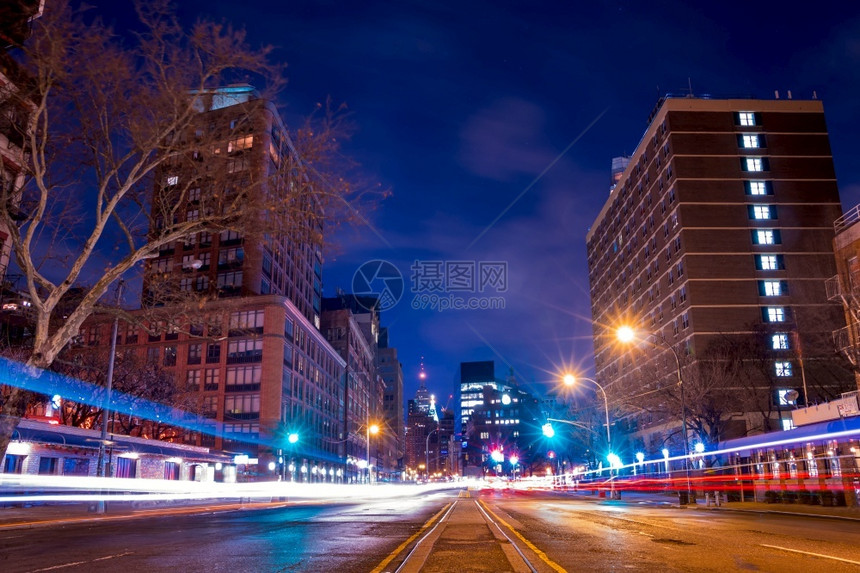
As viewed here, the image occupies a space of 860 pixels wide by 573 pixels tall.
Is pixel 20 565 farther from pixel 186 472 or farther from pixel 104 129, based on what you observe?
pixel 186 472

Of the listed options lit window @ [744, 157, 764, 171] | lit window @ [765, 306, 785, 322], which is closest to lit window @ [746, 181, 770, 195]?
lit window @ [744, 157, 764, 171]

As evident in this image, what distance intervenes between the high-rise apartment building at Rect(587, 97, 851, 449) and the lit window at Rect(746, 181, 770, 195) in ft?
0.36

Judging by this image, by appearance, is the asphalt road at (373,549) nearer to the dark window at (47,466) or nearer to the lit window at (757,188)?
the dark window at (47,466)

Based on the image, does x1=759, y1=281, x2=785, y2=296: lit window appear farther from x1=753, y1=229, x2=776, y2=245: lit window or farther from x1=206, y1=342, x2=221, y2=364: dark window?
x1=206, y1=342, x2=221, y2=364: dark window

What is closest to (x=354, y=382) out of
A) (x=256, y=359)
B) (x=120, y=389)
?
(x=256, y=359)

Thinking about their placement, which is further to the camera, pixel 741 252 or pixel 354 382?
pixel 354 382

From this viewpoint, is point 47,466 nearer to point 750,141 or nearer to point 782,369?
point 782,369

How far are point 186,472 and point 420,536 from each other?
43790 millimetres

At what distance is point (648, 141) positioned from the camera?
269ft

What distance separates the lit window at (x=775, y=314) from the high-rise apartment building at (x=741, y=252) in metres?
0.15

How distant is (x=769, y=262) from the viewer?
6894cm

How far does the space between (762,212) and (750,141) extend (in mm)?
8746

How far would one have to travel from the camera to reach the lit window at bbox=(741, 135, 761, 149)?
7319cm

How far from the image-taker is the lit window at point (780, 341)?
206 ft
